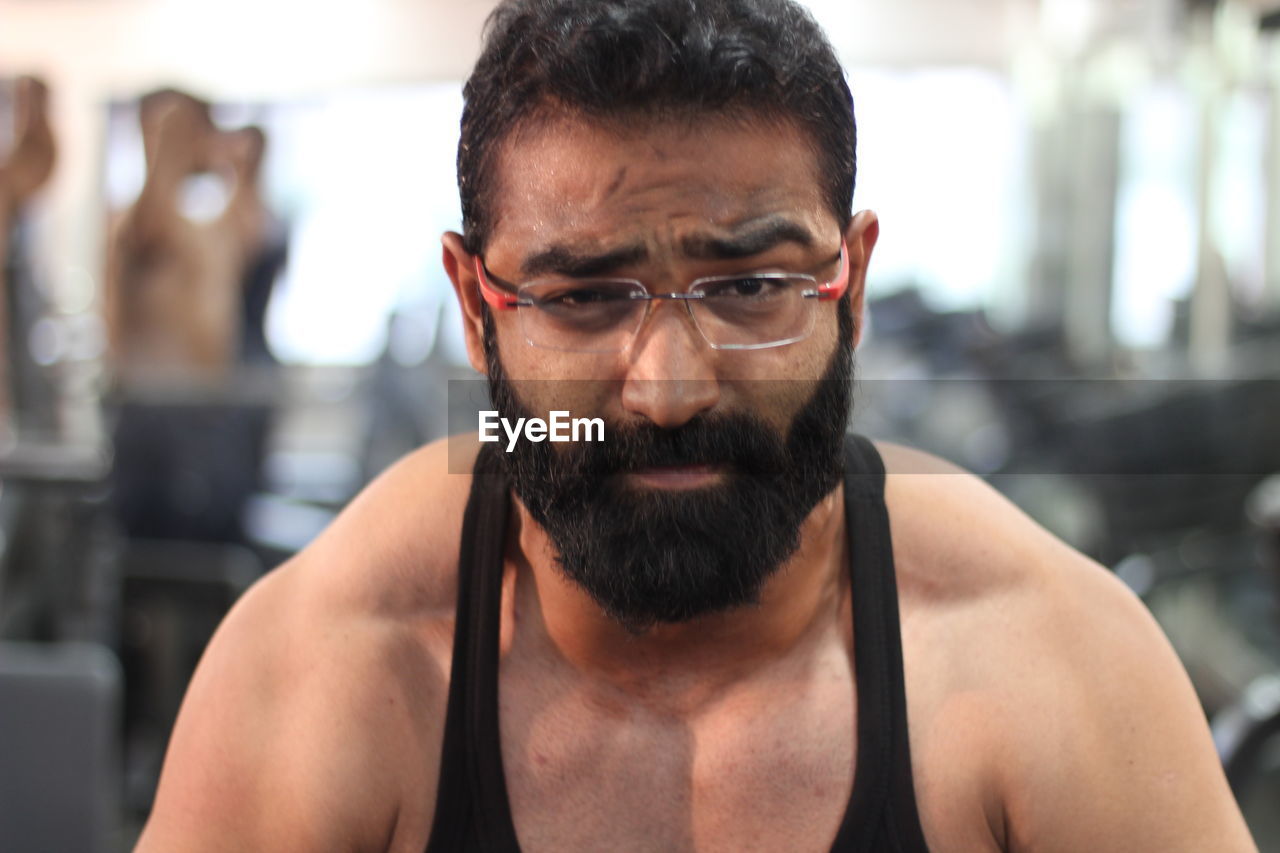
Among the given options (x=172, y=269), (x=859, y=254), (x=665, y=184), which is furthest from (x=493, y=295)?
(x=172, y=269)

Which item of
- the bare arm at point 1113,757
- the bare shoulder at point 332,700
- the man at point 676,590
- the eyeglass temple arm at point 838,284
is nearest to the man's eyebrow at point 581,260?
the man at point 676,590

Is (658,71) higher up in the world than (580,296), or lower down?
higher up

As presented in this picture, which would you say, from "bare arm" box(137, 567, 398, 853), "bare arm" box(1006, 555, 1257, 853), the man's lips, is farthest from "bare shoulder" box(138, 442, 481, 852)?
"bare arm" box(1006, 555, 1257, 853)

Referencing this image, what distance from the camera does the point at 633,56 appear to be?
68cm

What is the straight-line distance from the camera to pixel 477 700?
80 cm

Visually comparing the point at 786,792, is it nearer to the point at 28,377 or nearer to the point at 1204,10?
the point at 28,377

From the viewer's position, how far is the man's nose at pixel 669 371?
670 millimetres

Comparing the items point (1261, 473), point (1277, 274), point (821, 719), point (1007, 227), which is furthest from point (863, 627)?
point (1007, 227)

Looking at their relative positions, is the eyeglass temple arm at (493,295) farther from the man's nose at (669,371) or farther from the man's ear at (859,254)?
the man's ear at (859,254)

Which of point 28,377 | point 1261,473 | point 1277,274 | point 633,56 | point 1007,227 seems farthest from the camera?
point 1007,227

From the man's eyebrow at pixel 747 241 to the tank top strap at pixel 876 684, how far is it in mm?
218

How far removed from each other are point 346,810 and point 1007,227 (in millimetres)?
6674

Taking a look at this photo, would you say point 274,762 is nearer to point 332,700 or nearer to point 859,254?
point 332,700

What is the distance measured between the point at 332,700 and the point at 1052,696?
434mm
